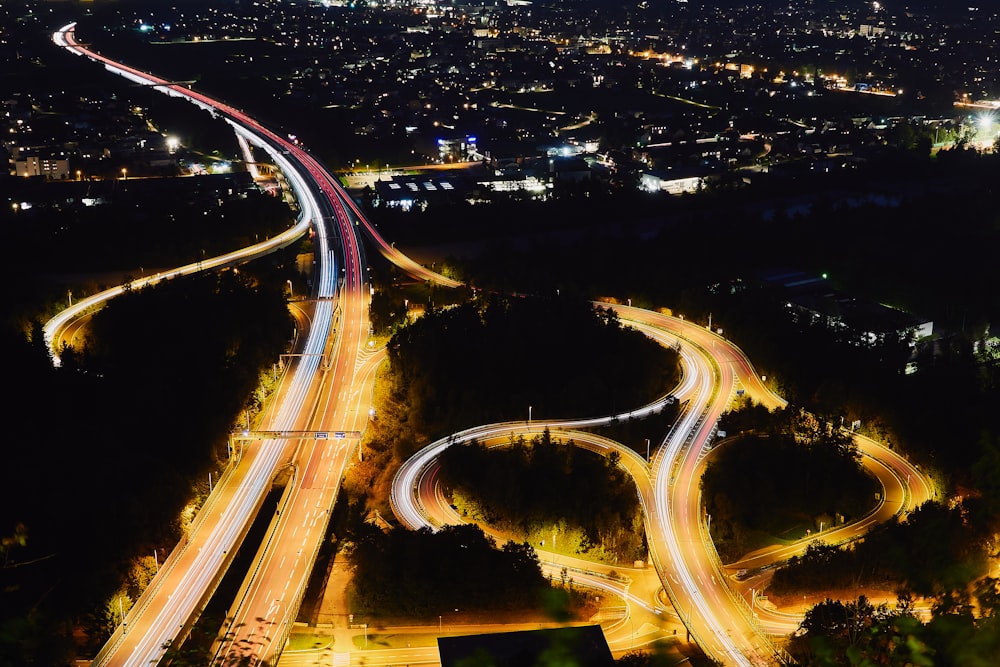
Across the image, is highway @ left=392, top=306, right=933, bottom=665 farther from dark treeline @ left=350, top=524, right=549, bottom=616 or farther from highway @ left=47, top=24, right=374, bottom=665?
highway @ left=47, top=24, right=374, bottom=665

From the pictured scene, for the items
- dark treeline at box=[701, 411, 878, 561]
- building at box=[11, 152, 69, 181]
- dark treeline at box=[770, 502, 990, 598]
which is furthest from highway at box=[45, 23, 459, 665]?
building at box=[11, 152, 69, 181]

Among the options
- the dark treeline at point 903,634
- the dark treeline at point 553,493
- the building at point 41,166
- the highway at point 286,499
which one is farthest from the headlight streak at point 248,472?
the building at point 41,166

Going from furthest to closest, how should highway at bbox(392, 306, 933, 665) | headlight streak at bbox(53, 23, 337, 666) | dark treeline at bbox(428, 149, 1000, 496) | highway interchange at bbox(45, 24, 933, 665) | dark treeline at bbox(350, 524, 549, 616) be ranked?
dark treeline at bbox(428, 149, 1000, 496) → dark treeline at bbox(350, 524, 549, 616) → highway at bbox(392, 306, 933, 665) → highway interchange at bbox(45, 24, 933, 665) → headlight streak at bbox(53, 23, 337, 666)

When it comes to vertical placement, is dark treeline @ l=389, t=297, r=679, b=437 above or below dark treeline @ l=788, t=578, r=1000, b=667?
below

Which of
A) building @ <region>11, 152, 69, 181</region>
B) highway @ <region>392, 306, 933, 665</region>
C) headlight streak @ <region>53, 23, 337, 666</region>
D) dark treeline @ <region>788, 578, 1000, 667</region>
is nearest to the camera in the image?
dark treeline @ <region>788, 578, 1000, 667</region>

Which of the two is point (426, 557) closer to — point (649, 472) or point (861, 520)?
point (649, 472)

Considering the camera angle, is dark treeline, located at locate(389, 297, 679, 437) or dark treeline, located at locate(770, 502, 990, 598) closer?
dark treeline, located at locate(770, 502, 990, 598)

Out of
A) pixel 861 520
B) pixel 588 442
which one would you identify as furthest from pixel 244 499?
pixel 861 520

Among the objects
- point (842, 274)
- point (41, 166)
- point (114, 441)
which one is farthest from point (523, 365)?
point (41, 166)
